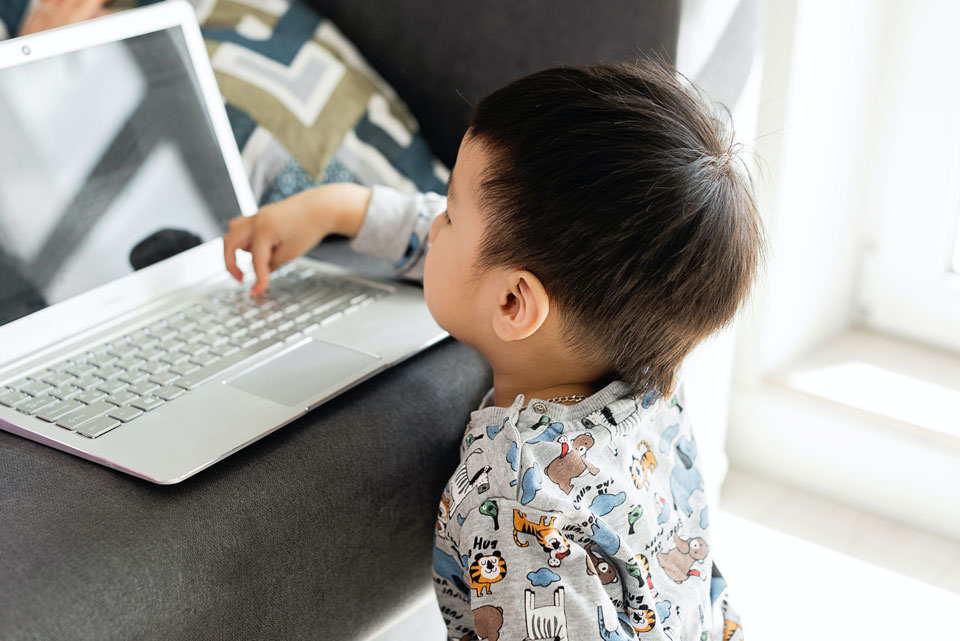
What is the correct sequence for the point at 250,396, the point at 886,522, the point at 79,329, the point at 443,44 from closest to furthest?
1. the point at 250,396
2. the point at 79,329
3. the point at 443,44
4. the point at 886,522

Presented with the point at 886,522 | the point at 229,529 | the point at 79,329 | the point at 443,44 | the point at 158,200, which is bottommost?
the point at 886,522

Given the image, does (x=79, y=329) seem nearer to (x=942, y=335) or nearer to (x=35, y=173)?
(x=35, y=173)

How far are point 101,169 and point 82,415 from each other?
29 centimetres

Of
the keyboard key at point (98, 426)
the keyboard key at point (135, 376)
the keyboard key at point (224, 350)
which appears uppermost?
the keyboard key at point (224, 350)

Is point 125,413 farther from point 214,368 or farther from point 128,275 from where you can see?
point 128,275

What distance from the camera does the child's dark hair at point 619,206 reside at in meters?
0.72

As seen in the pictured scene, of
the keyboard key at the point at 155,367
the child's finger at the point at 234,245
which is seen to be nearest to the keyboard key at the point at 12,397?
the keyboard key at the point at 155,367

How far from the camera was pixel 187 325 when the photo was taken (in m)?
0.99

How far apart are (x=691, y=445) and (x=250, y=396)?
419mm

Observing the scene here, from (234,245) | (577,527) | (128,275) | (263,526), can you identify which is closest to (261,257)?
(234,245)

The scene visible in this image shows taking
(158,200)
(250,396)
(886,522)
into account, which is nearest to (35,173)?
(158,200)

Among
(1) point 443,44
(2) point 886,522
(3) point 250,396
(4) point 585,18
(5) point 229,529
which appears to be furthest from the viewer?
(2) point 886,522

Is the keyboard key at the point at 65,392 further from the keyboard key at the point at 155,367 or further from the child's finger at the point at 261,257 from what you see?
the child's finger at the point at 261,257

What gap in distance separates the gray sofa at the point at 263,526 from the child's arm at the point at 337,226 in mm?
153
